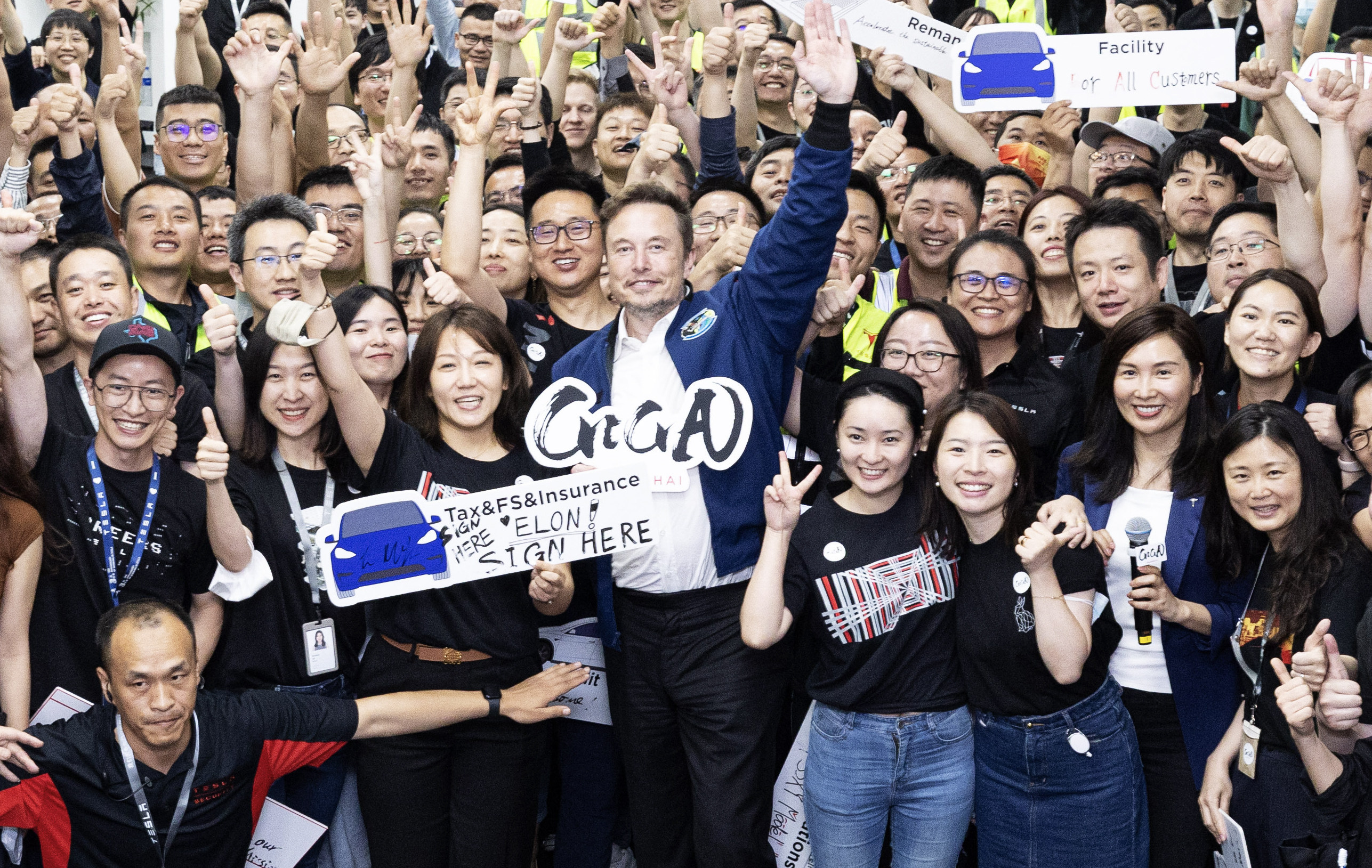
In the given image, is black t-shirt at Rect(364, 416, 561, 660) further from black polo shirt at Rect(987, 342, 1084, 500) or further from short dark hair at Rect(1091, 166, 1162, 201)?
short dark hair at Rect(1091, 166, 1162, 201)

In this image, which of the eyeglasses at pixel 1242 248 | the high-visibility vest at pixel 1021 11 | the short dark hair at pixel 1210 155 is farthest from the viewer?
the high-visibility vest at pixel 1021 11

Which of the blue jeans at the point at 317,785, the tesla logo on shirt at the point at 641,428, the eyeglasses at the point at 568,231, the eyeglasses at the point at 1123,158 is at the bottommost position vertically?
the blue jeans at the point at 317,785

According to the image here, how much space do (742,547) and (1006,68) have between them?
8.69ft

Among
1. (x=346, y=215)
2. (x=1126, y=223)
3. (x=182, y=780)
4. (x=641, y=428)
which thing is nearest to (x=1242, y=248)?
(x=1126, y=223)

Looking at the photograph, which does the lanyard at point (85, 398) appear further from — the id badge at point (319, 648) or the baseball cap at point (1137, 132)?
the baseball cap at point (1137, 132)

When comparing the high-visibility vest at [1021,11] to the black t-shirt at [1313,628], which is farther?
the high-visibility vest at [1021,11]

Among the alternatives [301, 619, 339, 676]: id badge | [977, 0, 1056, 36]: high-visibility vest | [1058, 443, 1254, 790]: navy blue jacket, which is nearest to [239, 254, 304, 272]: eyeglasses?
[301, 619, 339, 676]: id badge

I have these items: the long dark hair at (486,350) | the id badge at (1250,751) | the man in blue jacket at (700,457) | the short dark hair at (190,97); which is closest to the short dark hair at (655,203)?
the man in blue jacket at (700,457)

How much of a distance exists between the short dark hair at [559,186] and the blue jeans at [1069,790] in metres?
2.63

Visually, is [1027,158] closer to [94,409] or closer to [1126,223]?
[1126,223]

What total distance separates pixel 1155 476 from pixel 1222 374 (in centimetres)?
67

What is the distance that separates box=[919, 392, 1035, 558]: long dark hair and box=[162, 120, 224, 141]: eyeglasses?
3919 millimetres

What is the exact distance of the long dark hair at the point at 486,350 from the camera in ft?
14.5

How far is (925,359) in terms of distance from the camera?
447 cm
